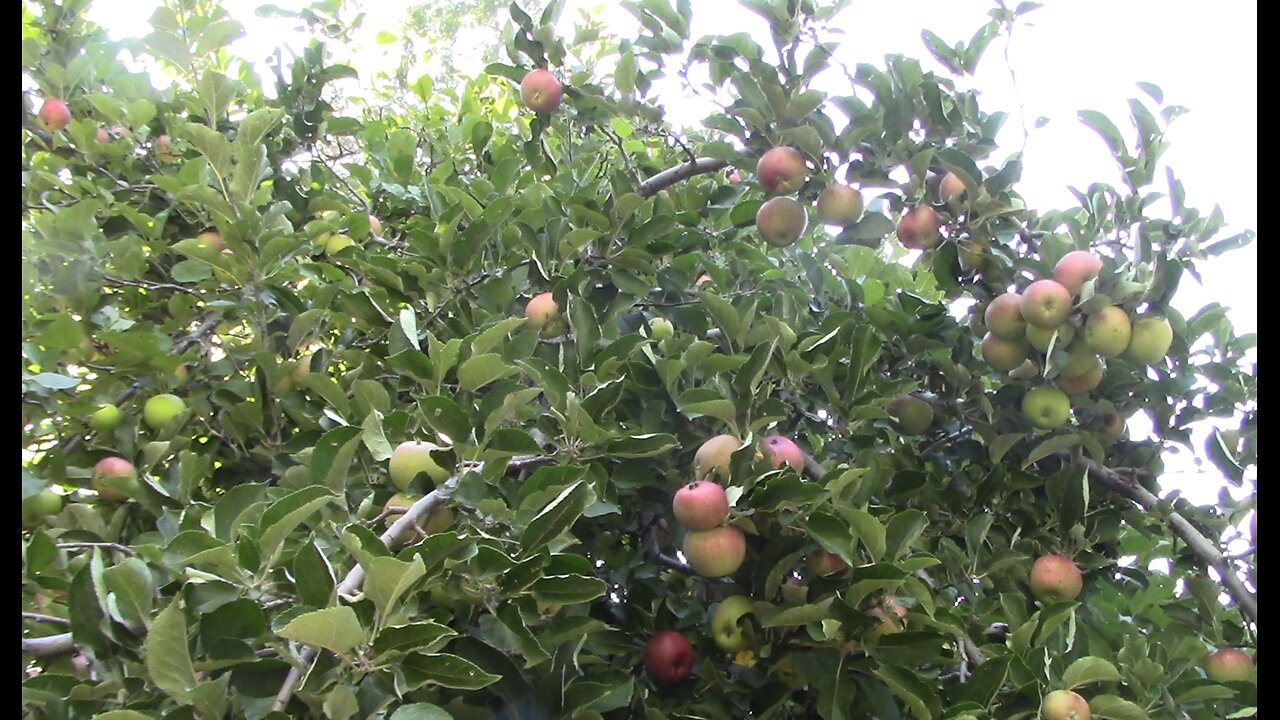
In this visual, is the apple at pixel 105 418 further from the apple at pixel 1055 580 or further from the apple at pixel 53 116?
the apple at pixel 1055 580

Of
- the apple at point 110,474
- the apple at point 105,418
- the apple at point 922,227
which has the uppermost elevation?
the apple at point 922,227

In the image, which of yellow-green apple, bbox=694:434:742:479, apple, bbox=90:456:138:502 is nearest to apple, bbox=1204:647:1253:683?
yellow-green apple, bbox=694:434:742:479

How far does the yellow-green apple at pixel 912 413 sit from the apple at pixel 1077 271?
1.19 feet

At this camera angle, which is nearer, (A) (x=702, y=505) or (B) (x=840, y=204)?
(A) (x=702, y=505)

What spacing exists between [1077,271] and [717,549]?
84cm

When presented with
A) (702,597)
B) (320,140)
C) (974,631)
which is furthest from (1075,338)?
(320,140)

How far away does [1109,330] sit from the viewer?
1.56 meters

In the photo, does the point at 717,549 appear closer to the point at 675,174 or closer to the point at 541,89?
the point at 675,174

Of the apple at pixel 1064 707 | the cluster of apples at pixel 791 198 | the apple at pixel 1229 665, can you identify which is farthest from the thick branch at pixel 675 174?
the apple at pixel 1229 665

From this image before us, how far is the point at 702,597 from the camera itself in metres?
1.66

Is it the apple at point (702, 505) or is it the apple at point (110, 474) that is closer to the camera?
the apple at point (702, 505)

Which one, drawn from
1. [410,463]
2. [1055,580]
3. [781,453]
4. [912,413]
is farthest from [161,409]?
[1055,580]

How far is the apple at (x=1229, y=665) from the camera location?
162 centimetres
